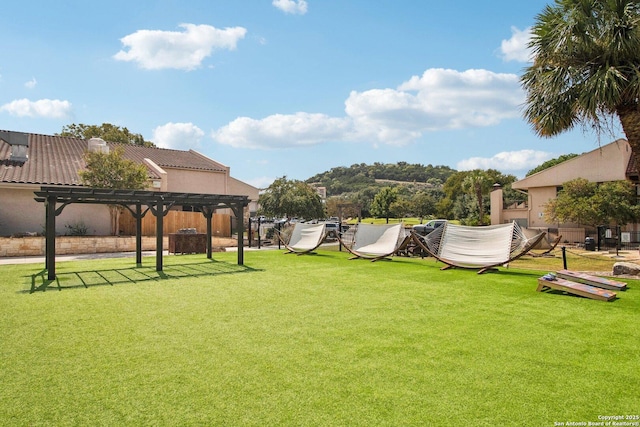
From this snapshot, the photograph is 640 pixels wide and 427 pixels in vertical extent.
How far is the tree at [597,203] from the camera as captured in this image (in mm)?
22859

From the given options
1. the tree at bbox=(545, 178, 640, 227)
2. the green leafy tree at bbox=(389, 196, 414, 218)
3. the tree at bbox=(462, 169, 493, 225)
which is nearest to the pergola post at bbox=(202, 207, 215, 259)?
the tree at bbox=(545, 178, 640, 227)

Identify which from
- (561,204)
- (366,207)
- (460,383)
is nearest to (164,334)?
(460,383)

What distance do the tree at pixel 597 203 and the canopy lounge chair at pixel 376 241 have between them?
14.2 m

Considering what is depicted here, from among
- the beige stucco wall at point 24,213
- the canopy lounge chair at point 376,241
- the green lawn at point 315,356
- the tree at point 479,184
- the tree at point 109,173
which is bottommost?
the green lawn at point 315,356

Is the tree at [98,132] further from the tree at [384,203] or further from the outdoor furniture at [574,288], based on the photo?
the tree at [384,203]

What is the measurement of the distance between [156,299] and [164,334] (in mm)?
2623

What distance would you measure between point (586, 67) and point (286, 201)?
28665 millimetres

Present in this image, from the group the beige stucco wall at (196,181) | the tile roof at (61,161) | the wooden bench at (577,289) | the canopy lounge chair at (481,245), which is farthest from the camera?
the beige stucco wall at (196,181)

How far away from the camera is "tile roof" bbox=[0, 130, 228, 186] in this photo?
20328mm

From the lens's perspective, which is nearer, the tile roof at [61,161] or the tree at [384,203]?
the tile roof at [61,161]

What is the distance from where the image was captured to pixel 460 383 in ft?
13.0

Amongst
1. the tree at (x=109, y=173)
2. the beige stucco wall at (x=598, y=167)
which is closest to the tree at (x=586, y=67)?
the beige stucco wall at (x=598, y=167)

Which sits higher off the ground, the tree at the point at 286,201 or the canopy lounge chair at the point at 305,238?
the tree at the point at 286,201

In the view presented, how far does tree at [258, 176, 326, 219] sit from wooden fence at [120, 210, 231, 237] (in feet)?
45.7
